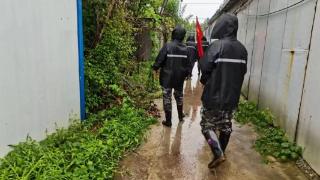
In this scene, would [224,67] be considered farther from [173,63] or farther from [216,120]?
[173,63]

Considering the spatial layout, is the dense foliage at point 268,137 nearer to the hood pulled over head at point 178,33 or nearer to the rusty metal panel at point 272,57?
the rusty metal panel at point 272,57

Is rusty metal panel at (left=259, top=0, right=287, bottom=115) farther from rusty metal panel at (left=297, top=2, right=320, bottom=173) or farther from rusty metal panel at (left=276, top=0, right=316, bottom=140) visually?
rusty metal panel at (left=297, top=2, right=320, bottom=173)

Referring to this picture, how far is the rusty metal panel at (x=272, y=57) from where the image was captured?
5484 millimetres

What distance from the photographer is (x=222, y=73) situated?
12.6ft

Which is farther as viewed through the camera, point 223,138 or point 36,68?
point 223,138

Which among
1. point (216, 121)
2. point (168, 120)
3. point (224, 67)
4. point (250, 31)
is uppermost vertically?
point (250, 31)

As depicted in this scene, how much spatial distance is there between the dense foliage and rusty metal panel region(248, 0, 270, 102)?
2.47 ft

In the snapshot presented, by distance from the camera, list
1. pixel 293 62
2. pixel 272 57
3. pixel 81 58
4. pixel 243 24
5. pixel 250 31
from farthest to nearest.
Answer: pixel 243 24 < pixel 250 31 < pixel 272 57 < pixel 81 58 < pixel 293 62

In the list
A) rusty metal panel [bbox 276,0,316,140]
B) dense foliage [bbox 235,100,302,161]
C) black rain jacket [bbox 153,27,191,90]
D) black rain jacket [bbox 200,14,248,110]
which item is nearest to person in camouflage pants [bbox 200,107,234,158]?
black rain jacket [bbox 200,14,248,110]

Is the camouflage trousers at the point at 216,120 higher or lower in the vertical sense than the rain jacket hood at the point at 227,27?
lower

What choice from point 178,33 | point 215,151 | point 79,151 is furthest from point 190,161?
point 178,33

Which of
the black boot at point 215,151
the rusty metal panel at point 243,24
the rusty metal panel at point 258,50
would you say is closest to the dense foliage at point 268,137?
the rusty metal panel at point 258,50

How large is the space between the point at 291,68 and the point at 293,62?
0.12 metres

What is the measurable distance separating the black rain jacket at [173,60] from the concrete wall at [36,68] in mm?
1619
